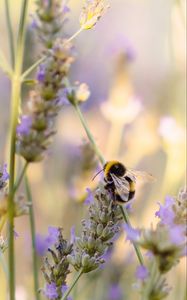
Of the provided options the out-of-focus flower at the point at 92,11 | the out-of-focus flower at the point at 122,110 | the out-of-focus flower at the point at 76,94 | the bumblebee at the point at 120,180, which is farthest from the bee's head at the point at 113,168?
the out-of-focus flower at the point at 122,110

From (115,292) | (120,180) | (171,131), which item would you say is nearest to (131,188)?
(120,180)

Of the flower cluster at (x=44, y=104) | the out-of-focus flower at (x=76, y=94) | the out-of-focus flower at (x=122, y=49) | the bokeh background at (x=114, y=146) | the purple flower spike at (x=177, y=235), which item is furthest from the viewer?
the out-of-focus flower at (x=122, y=49)

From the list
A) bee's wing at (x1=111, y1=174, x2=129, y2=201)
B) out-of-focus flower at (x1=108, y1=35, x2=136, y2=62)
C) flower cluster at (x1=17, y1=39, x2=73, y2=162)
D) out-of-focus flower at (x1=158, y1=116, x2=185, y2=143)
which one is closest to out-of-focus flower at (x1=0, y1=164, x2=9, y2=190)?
flower cluster at (x1=17, y1=39, x2=73, y2=162)

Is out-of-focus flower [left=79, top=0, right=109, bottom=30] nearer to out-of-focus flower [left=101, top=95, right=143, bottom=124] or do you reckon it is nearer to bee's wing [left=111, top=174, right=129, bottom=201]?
bee's wing [left=111, top=174, right=129, bottom=201]

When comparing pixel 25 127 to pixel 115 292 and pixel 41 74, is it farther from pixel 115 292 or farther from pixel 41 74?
pixel 115 292

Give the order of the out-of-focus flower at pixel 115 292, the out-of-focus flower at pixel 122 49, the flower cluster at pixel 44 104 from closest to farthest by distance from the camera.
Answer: the flower cluster at pixel 44 104 → the out-of-focus flower at pixel 115 292 → the out-of-focus flower at pixel 122 49

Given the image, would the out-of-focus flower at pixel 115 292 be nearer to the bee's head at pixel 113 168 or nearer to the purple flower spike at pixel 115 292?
the purple flower spike at pixel 115 292
